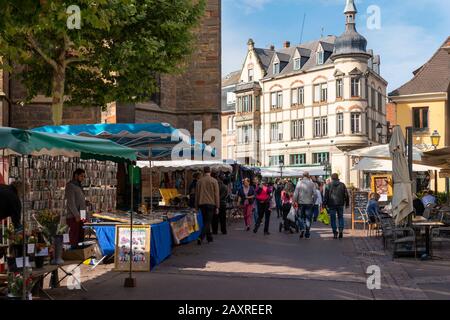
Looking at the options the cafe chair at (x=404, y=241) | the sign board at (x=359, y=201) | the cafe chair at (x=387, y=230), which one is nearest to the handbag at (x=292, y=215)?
the sign board at (x=359, y=201)

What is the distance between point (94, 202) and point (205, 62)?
47.6 ft

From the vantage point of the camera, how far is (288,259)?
41.9 ft

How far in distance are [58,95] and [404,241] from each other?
8823 mm

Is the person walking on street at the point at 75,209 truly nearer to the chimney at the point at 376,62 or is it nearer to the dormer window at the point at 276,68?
the dormer window at the point at 276,68

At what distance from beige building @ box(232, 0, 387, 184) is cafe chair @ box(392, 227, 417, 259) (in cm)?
4622

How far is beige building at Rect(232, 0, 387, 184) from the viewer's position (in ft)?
196

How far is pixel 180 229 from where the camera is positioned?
14.3 metres

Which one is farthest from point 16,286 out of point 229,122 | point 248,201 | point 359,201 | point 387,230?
point 229,122

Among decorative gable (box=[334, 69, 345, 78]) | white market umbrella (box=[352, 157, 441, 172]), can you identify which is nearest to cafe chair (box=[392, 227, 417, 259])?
white market umbrella (box=[352, 157, 441, 172])

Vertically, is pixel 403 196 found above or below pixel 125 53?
below

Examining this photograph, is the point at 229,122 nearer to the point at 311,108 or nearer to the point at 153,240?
the point at 311,108

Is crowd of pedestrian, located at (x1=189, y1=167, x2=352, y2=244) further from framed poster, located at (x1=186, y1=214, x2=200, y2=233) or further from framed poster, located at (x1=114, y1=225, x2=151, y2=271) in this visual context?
framed poster, located at (x1=114, y1=225, x2=151, y2=271)
